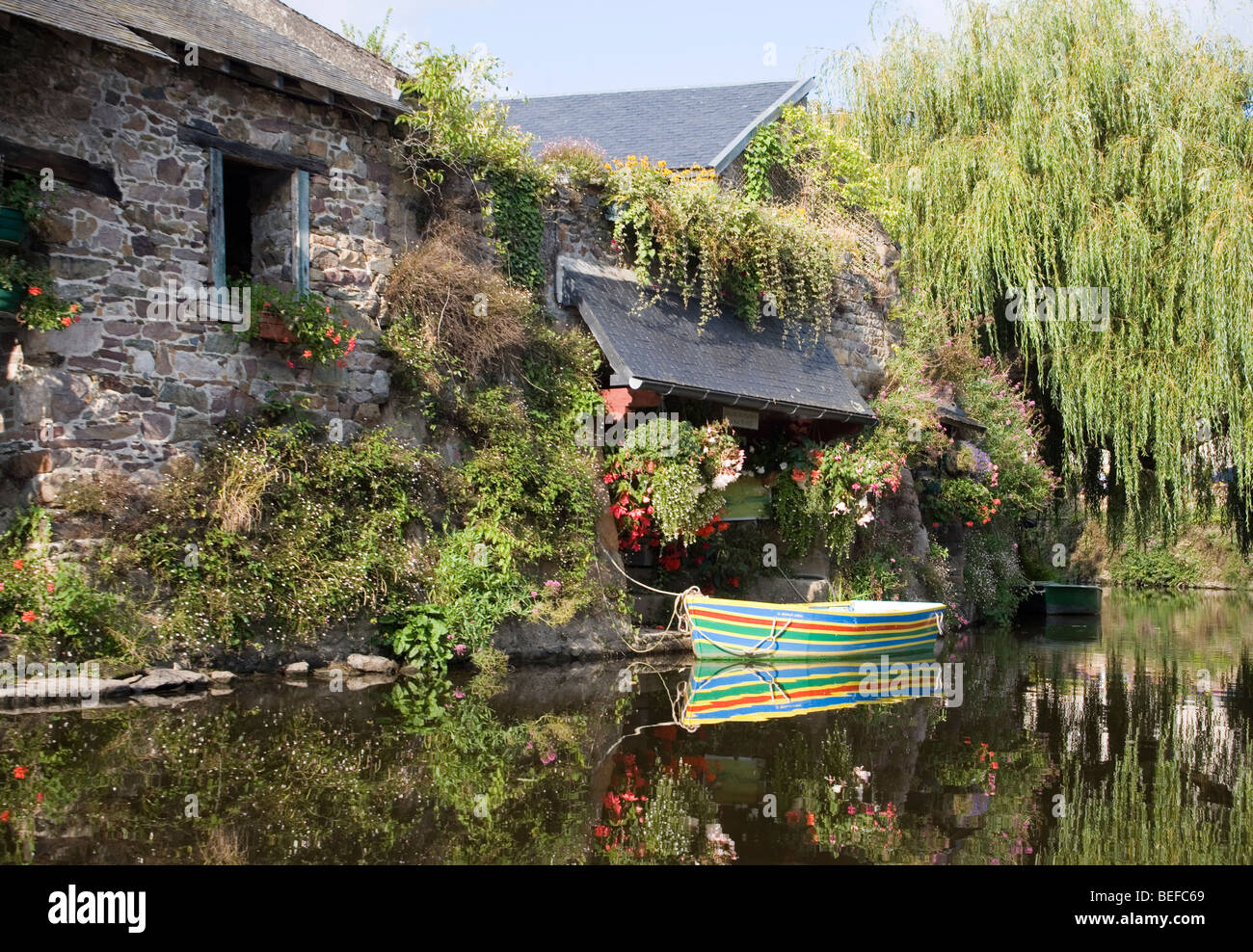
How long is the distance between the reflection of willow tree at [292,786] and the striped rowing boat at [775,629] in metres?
3.09

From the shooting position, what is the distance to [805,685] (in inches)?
408

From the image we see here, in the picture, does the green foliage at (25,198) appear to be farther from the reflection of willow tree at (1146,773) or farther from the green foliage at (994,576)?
the green foliage at (994,576)

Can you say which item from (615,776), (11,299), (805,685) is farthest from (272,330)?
(805,685)

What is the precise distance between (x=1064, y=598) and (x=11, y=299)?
16.5m

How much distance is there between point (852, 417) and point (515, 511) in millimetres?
4876

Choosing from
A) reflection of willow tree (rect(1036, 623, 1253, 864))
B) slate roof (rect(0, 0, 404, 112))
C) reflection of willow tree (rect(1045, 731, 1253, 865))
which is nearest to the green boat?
reflection of willow tree (rect(1036, 623, 1253, 864))

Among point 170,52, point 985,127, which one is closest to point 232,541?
point 170,52

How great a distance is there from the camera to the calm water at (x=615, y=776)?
5297 mm

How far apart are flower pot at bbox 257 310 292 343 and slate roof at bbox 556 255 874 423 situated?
126 inches

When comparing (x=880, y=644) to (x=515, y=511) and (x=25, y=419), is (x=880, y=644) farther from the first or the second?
(x=25, y=419)

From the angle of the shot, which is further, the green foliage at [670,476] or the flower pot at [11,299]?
the green foliage at [670,476]

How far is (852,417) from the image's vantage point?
14.1 metres

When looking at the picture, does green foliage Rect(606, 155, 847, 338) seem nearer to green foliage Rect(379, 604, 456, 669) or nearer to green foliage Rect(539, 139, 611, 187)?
green foliage Rect(539, 139, 611, 187)

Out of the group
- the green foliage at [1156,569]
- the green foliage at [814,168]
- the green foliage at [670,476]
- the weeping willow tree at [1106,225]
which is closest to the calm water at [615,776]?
the green foliage at [670,476]
